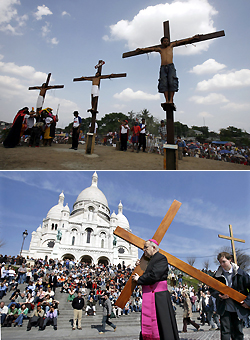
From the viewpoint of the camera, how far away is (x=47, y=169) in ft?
20.8

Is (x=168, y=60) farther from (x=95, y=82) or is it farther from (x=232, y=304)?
(x=232, y=304)

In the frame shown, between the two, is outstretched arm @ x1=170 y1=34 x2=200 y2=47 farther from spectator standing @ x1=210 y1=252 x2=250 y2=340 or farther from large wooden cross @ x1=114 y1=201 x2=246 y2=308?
spectator standing @ x1=210 y1=252 x2=250 y2=340

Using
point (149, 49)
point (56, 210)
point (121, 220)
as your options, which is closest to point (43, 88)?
point (149, 49)

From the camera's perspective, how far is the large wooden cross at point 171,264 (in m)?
3.24

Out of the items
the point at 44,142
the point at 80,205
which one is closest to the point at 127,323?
the point at 44,142

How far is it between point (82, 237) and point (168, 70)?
47.7 m

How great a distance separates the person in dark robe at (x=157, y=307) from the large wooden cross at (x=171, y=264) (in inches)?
16.0

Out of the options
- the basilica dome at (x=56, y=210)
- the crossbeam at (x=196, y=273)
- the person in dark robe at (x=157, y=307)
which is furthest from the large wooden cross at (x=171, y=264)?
the basilica dome at (x=56, y=210)

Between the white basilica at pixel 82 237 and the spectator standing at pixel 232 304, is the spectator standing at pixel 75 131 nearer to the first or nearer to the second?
the spectator standing at pixel 232 304

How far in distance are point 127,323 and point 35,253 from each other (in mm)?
39500

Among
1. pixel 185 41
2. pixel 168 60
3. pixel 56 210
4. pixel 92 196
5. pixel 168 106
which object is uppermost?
pixel 92 196

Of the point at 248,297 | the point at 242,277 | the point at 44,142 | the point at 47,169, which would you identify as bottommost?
the point at 248,297

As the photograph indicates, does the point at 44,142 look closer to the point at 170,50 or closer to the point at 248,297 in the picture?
the point at 170,50

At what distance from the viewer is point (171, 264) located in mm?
3463
